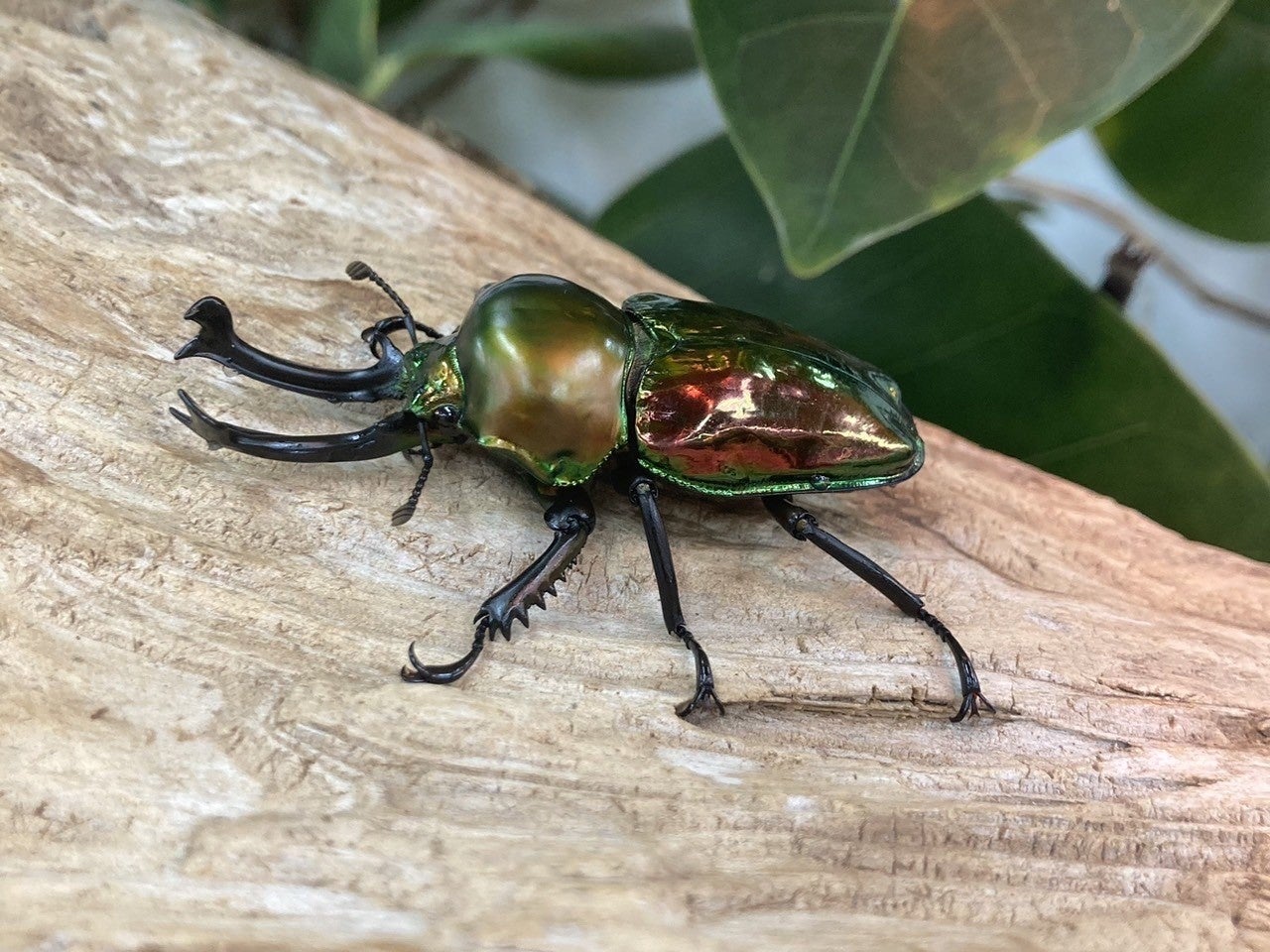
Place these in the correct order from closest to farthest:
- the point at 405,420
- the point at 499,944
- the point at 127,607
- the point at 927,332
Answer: the point at 499,944 < the point at 127,607 < the point at 405,420 < the point at 927,332

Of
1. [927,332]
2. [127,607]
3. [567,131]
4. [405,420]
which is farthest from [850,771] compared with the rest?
[567,131]

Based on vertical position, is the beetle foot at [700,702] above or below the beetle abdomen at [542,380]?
below

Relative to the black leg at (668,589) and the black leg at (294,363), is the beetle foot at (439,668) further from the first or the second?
the black leg at (294,363)

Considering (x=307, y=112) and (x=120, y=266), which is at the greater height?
(x=307, y=112)

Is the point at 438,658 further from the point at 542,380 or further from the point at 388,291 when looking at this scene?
the point at 388,291

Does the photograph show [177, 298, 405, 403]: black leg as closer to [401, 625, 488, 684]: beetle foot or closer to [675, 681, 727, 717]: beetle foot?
[401, 625, 488, 684]: beetle foot

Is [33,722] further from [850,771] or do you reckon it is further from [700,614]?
[850,771]

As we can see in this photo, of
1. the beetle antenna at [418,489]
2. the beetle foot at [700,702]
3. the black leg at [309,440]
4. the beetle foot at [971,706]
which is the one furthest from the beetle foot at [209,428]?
the beetle foot at [971,706]
